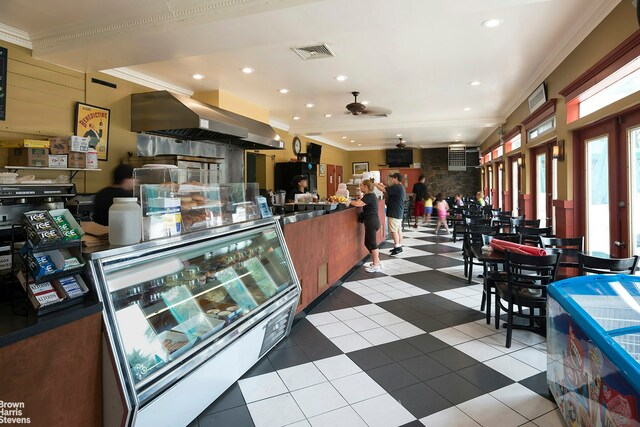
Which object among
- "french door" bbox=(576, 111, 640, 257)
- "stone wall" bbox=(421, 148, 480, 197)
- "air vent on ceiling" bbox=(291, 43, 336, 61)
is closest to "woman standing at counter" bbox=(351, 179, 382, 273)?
"air vent on ceiling" bbox=(291, 43, 336, 61)

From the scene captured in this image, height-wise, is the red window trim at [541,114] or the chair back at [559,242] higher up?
the red window trim at [541,114]

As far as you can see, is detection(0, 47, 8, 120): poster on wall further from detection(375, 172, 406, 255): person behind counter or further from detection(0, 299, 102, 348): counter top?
detection(375, 172, 406, 255): person behind counter

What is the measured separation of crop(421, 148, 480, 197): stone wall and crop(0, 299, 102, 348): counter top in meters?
15.8

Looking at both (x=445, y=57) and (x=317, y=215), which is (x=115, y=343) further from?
(x=445, y=57)

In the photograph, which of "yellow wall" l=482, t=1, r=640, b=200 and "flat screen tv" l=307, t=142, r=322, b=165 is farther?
"flat screen tv" l=307, t=142, r=322, b=165

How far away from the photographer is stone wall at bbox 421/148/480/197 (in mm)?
15812

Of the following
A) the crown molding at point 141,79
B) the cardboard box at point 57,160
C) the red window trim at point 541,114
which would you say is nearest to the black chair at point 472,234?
the red window trim at point 541,114

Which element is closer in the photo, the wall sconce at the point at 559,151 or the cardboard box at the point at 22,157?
the cardboard box at the point at 22,157

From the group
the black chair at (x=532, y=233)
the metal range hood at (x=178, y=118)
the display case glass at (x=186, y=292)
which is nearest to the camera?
the display case glass at (x=186, y=292)

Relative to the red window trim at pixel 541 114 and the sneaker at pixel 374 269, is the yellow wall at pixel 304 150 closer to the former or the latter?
the sneaker at pixel 374 269

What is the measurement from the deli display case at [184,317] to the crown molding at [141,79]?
373cm

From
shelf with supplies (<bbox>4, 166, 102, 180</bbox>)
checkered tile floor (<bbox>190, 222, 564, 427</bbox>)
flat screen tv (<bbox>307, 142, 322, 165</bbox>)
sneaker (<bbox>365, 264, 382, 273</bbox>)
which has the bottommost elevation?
checkered tile floor (<bbox>190, 222, 564, 427</bbox>)

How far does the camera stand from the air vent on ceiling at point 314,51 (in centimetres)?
446

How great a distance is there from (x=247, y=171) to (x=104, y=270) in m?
6.94
